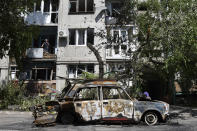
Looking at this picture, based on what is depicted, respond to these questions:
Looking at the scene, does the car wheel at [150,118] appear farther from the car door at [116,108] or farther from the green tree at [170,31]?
the green tree at [170,31]

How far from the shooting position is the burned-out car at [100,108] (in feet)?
25.5

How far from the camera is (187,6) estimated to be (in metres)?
10.6

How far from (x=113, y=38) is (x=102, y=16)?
8.58 meters

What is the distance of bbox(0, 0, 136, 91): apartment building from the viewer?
18750 mm

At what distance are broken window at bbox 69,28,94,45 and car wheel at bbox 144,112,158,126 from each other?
12.5 metres

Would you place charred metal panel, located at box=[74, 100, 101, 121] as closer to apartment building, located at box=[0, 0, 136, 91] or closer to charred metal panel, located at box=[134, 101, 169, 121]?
charred metal panel, located at box=[134, 101, 169, 121]

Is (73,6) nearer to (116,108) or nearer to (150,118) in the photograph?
(116,108)

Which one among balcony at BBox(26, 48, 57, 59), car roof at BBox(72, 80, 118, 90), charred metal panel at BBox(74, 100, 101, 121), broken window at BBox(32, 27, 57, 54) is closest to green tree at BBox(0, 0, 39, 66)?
car roof at BBox(72, 80, 118, 90)

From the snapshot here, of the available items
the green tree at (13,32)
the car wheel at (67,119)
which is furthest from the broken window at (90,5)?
the car wheel at (67,119)

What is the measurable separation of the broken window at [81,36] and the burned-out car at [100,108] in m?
11.8

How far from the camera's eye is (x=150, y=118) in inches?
317

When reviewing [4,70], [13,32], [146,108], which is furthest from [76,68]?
[146,108]

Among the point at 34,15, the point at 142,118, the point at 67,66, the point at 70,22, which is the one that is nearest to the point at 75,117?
the point at 142,118

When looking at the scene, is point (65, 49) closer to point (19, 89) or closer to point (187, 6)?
point (19, 89)
